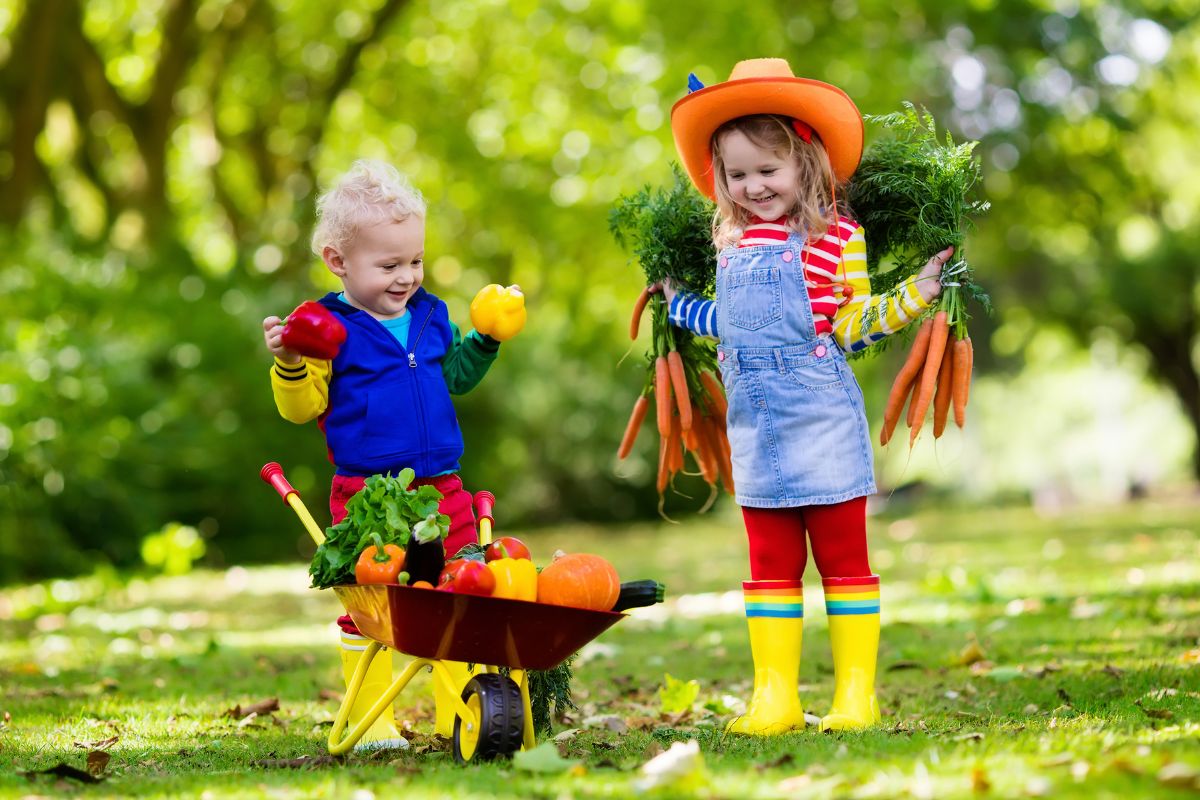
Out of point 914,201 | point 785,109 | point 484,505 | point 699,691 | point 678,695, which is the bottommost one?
point 699,691

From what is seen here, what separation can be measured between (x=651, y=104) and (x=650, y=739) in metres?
12.5

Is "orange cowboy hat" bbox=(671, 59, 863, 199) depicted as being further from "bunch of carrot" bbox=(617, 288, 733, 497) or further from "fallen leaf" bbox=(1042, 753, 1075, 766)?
"fallen leaf" bbox=(1042, 753, 1075, 766)

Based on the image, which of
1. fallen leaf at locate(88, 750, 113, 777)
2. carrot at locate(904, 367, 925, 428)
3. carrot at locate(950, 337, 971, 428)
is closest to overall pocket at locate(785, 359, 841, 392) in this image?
carrot at locate(904, 367, 925, 428)

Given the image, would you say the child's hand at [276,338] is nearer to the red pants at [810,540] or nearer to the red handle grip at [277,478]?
the red handle grip at [277,478]

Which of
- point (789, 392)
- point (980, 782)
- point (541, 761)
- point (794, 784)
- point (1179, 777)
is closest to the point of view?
point (1179, 777)

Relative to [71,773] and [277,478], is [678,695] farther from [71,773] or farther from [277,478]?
[71,773]

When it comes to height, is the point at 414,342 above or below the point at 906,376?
above

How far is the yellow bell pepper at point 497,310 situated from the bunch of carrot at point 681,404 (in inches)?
21.5

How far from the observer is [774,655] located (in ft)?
13.6

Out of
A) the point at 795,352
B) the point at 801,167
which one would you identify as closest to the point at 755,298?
the point at 795,352

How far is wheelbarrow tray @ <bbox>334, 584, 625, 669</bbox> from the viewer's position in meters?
3.41

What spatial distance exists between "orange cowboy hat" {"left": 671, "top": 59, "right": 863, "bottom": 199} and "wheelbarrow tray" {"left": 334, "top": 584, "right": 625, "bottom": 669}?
1.52m

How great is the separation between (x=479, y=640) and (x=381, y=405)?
83 centimetres

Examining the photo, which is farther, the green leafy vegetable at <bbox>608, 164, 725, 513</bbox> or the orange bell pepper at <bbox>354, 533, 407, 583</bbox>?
the green leafy vegetable at <bbox>608, 164, 725, 513</bbox>
